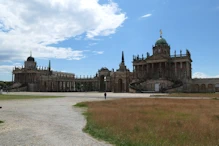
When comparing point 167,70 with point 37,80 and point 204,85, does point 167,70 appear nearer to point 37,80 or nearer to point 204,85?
point 204,85

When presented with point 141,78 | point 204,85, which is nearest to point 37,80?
point 141,78

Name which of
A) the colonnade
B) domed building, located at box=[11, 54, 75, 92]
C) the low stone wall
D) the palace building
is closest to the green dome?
the palace building

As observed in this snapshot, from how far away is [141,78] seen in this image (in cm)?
11312

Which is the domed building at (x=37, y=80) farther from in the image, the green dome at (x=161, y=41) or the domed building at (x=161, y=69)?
the green dome at (x=161, y=41)

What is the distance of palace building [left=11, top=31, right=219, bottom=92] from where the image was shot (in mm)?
100250

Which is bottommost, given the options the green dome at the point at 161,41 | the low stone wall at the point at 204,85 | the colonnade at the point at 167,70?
the low stone wall at the point at 204,85

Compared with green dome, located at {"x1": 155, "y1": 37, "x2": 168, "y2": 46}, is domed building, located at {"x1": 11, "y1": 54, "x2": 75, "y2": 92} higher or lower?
lower

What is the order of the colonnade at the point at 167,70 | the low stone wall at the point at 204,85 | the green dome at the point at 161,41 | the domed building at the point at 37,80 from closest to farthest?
the low stone wall at the point at 204,85 < the colonnade at the point at 167,70 < the green dome at the point at 161,41 < the domed building at the point at 37,80

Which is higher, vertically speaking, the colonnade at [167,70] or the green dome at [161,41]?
the green dome at [161,41]

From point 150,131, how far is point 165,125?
8.54ft

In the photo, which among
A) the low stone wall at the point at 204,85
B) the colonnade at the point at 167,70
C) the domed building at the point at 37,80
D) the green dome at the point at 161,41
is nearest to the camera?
the low stone wall at the point at 204,85

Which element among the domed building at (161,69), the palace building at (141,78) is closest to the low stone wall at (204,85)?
the palace building at (141,78)

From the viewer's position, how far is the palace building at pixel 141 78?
329 feet

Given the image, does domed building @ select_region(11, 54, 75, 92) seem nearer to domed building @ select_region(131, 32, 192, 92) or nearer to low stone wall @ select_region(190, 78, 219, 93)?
domed building @ select_region(131, 32, 192, 92)
